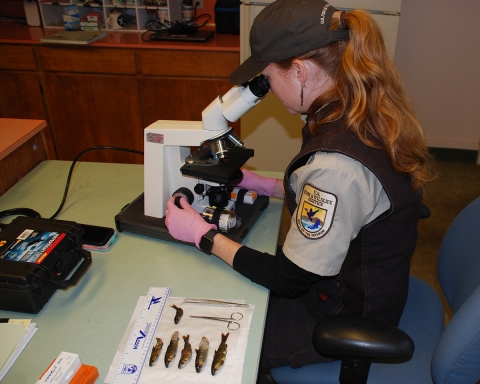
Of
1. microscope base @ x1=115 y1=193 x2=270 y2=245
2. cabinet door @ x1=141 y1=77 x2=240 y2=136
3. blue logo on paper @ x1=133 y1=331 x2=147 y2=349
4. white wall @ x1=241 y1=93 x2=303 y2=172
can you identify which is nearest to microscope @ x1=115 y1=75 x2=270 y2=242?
microscope base @ x1=115 y1=193 x2=270 y2=245

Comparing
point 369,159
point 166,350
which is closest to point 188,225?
point 166,350

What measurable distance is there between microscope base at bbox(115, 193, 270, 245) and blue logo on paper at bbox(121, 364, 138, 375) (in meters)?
0.40

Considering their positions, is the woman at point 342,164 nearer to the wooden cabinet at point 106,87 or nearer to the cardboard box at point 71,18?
the wooden cabinet at point 106,87

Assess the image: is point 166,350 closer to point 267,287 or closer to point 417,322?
point 267,287

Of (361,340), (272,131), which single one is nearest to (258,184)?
(361,340)

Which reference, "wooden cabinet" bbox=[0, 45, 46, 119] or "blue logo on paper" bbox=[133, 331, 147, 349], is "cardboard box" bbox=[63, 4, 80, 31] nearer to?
"wooden cabinet" bbox=[0, 45, 46, 119]

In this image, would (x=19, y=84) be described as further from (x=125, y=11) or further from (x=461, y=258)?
(x=461, y=258)

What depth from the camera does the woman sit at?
86 centimetres

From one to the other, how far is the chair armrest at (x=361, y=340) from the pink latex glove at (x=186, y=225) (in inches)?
15.6

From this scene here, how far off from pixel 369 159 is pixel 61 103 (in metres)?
2.48

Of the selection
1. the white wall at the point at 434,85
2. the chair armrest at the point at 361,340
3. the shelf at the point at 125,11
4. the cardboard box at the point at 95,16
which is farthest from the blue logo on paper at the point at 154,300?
the cardboard box at the point at 95,16

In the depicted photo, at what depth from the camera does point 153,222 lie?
1.20 m

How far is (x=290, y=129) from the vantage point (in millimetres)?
2607

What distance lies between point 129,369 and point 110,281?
0.28m
